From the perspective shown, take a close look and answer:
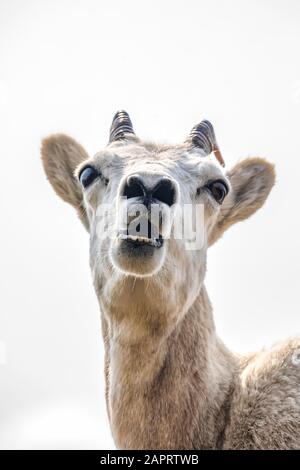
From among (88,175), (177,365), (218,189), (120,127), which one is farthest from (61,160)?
(177,365)

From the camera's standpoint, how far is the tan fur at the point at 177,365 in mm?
6410

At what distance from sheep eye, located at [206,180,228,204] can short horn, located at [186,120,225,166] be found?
81 centimetres

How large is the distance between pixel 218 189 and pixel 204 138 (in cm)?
113

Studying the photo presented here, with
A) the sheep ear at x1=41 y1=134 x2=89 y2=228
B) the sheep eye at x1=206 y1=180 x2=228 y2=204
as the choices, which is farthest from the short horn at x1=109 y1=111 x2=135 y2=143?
the sheep eye at x1=206 y1=180 x2=228 y2=204

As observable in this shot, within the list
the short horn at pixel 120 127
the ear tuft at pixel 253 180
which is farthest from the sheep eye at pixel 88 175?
the ear tuft at pixel 253 180

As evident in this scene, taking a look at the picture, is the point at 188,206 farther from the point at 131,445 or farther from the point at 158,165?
the point at 131,445

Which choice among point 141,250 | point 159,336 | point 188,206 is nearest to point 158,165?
point 188,206

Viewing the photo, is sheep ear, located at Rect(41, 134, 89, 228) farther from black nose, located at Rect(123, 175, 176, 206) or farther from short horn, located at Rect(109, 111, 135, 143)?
black nose, located at Rect(123, 175, 176, 206)

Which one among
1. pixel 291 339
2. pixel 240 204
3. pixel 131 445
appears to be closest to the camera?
pixel 131 445

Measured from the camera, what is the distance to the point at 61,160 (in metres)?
8.89

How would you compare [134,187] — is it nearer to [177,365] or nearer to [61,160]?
[177,365]

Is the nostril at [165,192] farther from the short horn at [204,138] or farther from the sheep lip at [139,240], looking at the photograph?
the short horn at [204,138]

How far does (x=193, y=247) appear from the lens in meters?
7.08

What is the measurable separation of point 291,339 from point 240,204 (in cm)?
215
